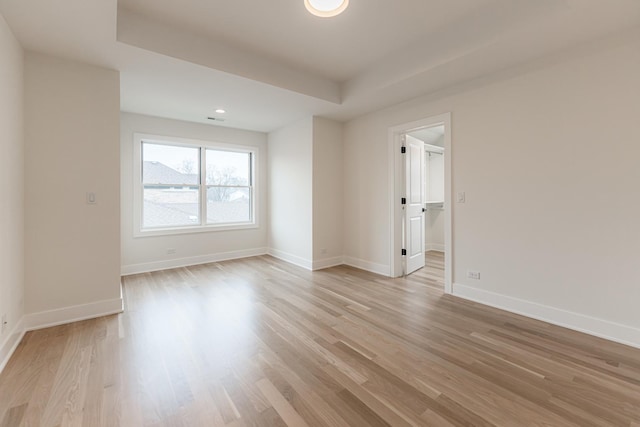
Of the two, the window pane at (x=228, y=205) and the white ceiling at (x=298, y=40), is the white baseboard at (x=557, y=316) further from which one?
the window pane at (x=228, y=205)

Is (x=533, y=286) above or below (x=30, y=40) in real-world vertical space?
below

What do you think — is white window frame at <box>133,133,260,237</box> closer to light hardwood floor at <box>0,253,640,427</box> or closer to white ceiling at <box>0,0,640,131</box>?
white ceiling at <box>0,0,640,131</box>

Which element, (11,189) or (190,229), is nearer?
(11,189)

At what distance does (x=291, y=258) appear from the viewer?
16.8 feet

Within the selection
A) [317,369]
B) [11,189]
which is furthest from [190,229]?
[317,369]

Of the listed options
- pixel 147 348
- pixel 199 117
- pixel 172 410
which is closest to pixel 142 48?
pixel 199 117

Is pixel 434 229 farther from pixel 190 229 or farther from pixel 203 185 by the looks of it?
pixel 190 229

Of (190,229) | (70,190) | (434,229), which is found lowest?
(434,229)

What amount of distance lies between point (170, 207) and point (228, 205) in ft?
3.38

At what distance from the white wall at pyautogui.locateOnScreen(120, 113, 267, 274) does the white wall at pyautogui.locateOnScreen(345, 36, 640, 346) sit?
11.6ft

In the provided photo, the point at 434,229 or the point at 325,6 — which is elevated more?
the point at 325,6

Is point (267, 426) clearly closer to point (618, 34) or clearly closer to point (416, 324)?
point (416, 324)

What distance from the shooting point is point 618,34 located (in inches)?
88.1

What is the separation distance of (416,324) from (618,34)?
2.94 meters
